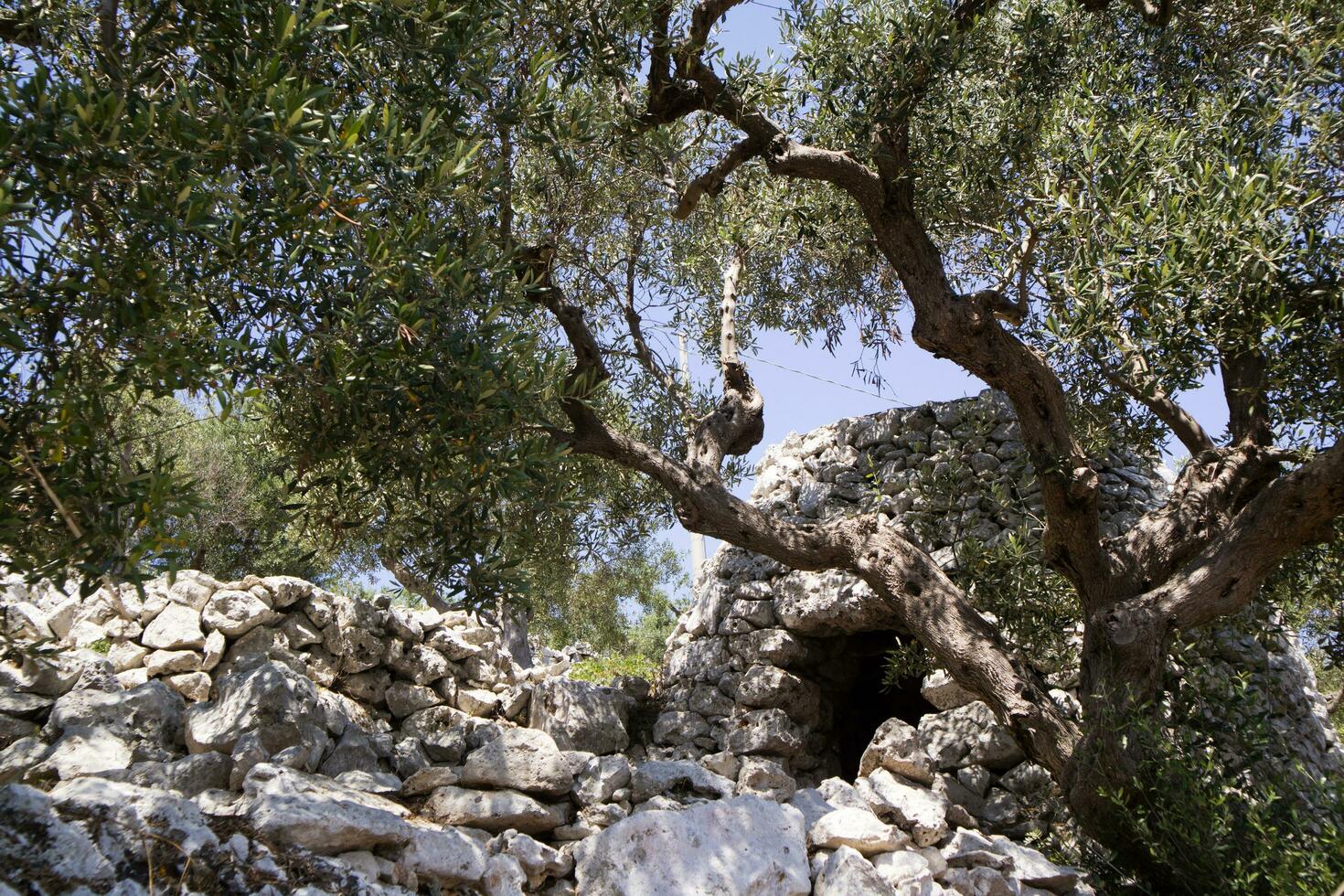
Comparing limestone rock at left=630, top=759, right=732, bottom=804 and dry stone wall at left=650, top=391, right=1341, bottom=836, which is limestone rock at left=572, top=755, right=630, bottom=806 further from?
dry stone wall at left=650, top=391, right=1341, bottom=836

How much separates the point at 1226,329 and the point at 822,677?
5.24m

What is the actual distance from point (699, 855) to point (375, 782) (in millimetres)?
1994

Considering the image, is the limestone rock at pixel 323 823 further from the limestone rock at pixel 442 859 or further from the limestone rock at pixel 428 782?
the limestone rock at pixel 428 782

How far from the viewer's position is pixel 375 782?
5.48 meters

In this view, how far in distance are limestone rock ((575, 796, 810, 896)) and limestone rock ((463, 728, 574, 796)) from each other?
→ 628 mm

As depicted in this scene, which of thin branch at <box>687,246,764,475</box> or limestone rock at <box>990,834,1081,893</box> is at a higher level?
thin branch at <box>687,246,764,475</box>

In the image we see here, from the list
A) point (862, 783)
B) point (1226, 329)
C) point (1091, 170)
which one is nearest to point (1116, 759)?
point (862, 783)

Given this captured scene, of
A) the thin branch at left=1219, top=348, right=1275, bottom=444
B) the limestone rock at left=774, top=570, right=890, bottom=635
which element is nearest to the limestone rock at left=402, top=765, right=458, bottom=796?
the limestone rock at left=774, top=570, right=890, bottom=635

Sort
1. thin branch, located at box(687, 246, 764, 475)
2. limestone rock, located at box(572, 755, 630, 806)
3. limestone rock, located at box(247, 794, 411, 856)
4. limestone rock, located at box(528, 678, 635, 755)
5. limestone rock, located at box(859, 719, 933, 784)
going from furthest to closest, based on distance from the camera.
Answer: limestone rock, located at box(528, 678, 635, 755) < thin branch, located at box(687, 246, 764, 475) < limestone rock, located at box(859, 719, 933, 784) < limestone rock, located at box(572, 755, 630, 806) < limestone rock, located at box(247, 794, 411, 856)

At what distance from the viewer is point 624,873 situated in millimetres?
4758

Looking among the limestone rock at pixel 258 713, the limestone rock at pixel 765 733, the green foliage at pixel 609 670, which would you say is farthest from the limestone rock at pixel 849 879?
the green foliage at pixel 609 670

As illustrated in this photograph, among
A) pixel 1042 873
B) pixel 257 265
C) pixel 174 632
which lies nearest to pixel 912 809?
pixel 1042 873

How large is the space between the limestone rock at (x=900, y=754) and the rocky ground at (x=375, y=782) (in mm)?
19

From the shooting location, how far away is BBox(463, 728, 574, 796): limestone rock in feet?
18.1
